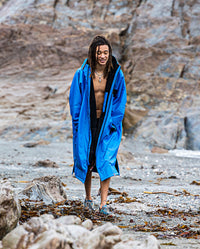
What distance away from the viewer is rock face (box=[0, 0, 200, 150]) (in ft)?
51.4

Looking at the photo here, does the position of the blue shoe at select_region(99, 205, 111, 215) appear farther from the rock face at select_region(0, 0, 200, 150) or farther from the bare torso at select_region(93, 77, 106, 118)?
the rock face at select_region(0, 0, 200, 150)

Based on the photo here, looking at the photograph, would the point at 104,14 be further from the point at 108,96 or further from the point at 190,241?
the point at 190,241

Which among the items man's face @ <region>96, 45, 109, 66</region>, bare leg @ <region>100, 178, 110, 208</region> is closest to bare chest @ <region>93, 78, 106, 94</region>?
man's face @ <region>96, 45, 109, 66</region>

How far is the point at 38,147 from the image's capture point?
1214cm

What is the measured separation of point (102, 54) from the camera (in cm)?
418

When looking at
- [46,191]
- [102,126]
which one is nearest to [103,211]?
[46,191]

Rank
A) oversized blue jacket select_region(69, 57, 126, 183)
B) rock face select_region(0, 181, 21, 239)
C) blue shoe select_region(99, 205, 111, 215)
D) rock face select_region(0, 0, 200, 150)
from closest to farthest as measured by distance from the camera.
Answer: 1. rock face select_region(0, 181, 21, 239)
2. blue shoe select_region(99, 205, 111, 215)
3. oversized blue jacket select_region(69, 57, 126, 183)
4. rock face select_region(0, 0, 200, 150)

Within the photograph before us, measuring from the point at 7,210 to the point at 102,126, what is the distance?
67.4 inches

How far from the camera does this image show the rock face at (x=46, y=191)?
4223 millimetres

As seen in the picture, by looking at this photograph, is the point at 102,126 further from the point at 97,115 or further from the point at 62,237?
the point at 62,237

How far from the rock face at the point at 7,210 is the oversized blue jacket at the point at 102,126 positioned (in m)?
1.34

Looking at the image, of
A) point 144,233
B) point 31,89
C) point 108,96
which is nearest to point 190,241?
point 144,233

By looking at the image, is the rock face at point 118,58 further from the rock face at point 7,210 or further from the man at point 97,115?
the rock face at point 7,210

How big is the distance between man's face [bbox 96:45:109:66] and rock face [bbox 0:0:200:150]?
415 inches
